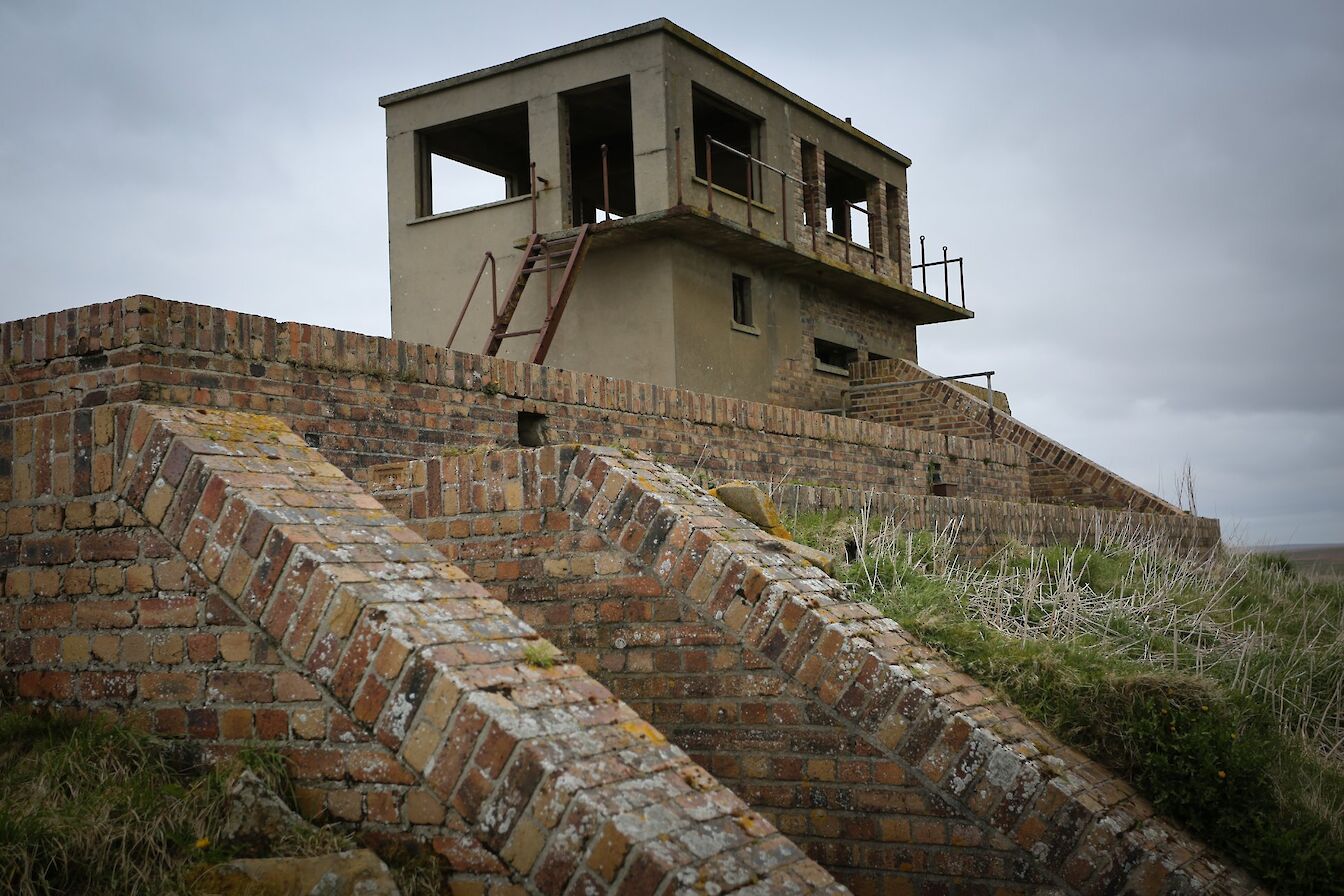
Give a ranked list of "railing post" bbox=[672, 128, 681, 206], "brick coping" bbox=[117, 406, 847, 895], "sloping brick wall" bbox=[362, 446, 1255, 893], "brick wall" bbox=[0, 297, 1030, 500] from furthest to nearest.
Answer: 1. "railing post" bbox=[672, 128, 681, 206]
2. "brick wall" bbox=[0, 297, 1030, 500]
3. "sloping brick wall" bbox=[362, 446, 1255, 893]
4. "brick coping" bbox=[117, 406, 847, 895]

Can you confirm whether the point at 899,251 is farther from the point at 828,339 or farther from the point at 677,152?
the point at 677,152

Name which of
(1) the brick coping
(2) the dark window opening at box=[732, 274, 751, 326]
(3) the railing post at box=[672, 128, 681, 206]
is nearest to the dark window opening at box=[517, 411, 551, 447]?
(1) the brick coping

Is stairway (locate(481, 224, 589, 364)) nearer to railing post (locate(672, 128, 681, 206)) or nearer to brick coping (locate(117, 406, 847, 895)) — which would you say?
railing post (locate(672, 128, 681, 206))

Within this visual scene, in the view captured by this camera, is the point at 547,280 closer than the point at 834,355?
Yes

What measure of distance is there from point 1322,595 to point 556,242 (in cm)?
947

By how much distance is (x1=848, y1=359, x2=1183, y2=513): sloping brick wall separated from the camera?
56.0 feet

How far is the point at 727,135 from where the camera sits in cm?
1841

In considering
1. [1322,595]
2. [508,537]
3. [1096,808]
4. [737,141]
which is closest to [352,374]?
[508,537]

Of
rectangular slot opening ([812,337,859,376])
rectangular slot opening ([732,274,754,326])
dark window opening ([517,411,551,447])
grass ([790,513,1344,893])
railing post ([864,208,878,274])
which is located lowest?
grass ([790,513,1344,893])

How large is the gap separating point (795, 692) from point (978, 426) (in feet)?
43.6

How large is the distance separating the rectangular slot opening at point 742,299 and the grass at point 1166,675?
23.9ft

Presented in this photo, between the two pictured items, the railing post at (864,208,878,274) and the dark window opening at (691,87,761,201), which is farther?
the railing post at (864,208,878,274)

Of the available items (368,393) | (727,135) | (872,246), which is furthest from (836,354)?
(368,393)

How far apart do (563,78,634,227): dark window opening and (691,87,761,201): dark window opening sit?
1.08 m
